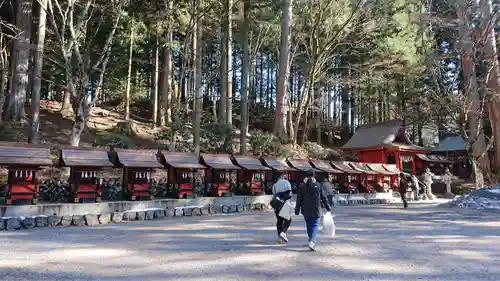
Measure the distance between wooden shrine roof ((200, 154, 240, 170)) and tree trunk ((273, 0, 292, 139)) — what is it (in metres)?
8.73

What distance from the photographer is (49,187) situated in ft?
34.7

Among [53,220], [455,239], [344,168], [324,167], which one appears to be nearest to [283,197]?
[455,239]

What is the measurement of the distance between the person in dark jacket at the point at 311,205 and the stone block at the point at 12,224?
19.7 ft

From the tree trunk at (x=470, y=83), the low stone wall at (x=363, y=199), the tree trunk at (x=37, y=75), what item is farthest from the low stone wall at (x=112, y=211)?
the tree trunk at (x=470, y=83)

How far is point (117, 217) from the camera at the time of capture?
966 centimetres

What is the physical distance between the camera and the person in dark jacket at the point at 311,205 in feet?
20.2

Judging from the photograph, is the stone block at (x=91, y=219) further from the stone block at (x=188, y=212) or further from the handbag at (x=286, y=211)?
the handbag at (x=286, y=211)

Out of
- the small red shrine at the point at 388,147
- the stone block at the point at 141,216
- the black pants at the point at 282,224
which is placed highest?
the small red shrine at the point at 388,147

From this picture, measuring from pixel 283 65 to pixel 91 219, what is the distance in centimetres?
1406

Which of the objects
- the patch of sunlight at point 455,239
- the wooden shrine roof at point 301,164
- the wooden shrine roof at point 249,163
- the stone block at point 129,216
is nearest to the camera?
the patch of sunlight at point 455,239

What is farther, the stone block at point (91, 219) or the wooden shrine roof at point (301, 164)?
the wooden shrine roof at point (301, 164)

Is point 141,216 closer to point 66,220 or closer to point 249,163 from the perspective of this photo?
point 66,220

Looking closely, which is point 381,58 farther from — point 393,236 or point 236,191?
point 393,236

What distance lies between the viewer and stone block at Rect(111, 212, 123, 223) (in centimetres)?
957
